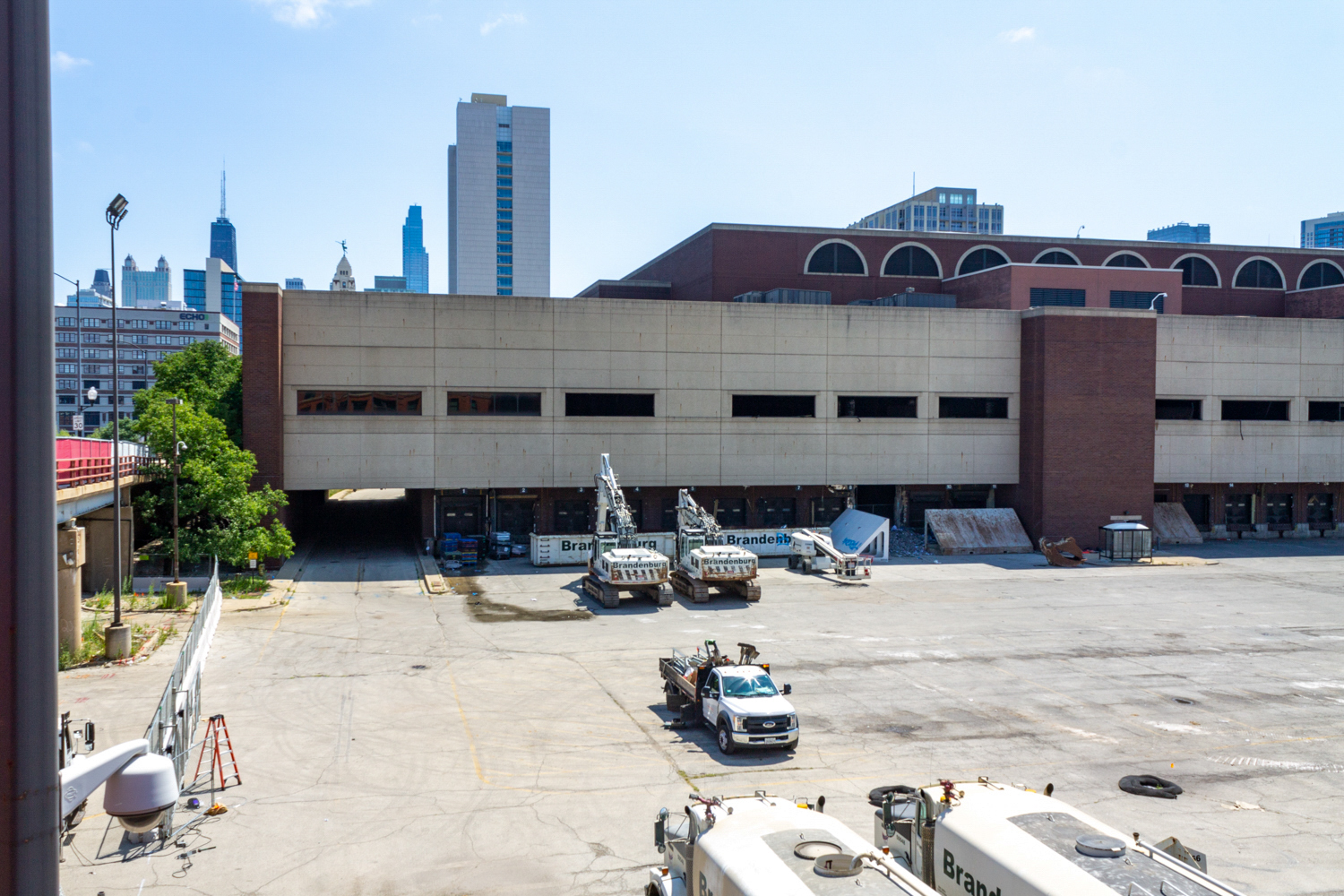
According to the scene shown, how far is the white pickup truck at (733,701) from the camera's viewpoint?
1952 centimetres

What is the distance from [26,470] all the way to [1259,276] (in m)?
82.4

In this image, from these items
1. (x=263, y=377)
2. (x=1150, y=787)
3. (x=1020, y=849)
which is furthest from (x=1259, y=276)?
(x=1020, y=849)

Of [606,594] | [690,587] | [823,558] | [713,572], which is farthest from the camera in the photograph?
[823,558]

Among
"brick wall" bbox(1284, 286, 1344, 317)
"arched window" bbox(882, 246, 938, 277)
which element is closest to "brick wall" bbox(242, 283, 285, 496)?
"arched window" bbox(882, 246, 938, 277)

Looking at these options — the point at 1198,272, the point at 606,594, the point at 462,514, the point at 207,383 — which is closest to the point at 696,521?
the point at 606,594

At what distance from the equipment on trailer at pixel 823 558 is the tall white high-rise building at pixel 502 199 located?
14993 cm

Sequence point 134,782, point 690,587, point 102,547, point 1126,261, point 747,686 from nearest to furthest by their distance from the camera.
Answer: point 134,782
point 747,686
point 690,587
point 102,547
point 1126,261

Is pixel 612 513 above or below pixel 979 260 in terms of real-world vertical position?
below

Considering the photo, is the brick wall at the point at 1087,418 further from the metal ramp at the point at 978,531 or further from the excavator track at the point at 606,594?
the excavator track at the point at 606,594

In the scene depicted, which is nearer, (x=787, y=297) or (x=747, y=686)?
(x=747, y=686)

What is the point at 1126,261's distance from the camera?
6750 centimetres

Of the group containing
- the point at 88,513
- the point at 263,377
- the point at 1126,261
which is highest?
the point at 1126,261

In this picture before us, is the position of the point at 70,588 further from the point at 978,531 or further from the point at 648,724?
the point at 978,531

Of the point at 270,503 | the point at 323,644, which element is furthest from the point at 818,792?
the point at 270,503
